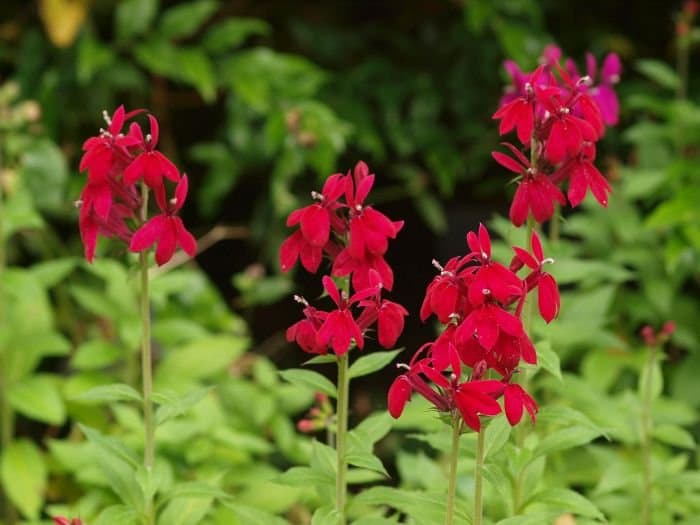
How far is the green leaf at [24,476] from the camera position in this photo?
2.38m

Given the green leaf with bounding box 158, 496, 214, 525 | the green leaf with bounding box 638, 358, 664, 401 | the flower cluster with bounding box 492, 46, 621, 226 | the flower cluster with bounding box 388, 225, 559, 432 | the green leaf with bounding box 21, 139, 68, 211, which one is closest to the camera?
the flower cluster with bounding box 388, 225, 559, 432

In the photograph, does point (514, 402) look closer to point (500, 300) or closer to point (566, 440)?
point (500, 300)

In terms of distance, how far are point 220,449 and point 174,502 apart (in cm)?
64

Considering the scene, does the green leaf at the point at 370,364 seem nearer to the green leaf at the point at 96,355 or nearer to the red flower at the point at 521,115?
the red flower at the point at 521,115

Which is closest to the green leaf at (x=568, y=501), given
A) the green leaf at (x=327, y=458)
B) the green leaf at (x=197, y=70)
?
the green leaf at (x=327, y=458)

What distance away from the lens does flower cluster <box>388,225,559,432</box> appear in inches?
47.3

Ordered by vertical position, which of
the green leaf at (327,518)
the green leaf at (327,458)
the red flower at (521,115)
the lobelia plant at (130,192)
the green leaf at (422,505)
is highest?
the red flower at (521,115)

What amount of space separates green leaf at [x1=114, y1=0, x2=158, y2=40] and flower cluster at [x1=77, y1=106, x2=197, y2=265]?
179cm

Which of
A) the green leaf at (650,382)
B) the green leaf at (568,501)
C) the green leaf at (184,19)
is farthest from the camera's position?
the green leaf at (184,19)

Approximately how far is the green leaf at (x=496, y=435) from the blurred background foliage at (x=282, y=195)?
0.53m

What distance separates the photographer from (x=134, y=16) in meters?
3.16

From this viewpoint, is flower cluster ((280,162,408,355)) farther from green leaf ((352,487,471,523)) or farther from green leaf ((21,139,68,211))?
green leaf ((21,139,68,211))

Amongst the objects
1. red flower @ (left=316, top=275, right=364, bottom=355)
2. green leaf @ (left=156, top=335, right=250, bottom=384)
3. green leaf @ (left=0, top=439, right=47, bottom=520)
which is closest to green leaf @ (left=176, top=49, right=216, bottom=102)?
green leaf @ (left=156, top=335, right=250, bottom=384)

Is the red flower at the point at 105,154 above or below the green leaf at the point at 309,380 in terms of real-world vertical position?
above
